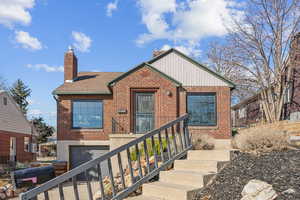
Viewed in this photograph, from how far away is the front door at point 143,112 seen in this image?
16750mm

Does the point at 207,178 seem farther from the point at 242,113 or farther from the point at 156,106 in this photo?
the point at 242,113

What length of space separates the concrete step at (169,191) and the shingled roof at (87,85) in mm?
11607

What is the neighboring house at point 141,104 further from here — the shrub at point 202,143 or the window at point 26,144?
the window at point 26,144

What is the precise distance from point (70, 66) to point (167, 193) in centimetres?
1481

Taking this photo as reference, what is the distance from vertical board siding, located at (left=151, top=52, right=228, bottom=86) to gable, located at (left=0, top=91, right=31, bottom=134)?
11143 millimetres

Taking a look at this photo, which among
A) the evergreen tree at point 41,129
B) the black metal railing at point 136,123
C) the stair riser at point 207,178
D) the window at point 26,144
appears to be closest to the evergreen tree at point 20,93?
the evergreen tree at point 41,129

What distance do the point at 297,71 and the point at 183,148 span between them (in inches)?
688

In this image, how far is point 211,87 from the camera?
57.4 feet

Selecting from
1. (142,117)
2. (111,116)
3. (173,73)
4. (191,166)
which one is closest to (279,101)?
(173,73)

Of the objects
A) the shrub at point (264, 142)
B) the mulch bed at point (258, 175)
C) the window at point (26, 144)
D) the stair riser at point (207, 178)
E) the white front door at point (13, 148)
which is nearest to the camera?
the mulch bed at point (258, 175)

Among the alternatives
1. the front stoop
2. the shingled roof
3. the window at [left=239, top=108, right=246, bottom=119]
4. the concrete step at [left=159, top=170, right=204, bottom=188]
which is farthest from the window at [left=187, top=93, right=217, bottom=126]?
the window at [left=239, top=108, right=246, bottom=119]

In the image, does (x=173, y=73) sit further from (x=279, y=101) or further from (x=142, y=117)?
(x=279, y=101)

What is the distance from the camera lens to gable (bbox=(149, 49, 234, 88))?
17562 millimetres

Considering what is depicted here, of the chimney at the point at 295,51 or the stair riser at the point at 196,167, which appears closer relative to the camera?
the stair riser at the point at 196,167
